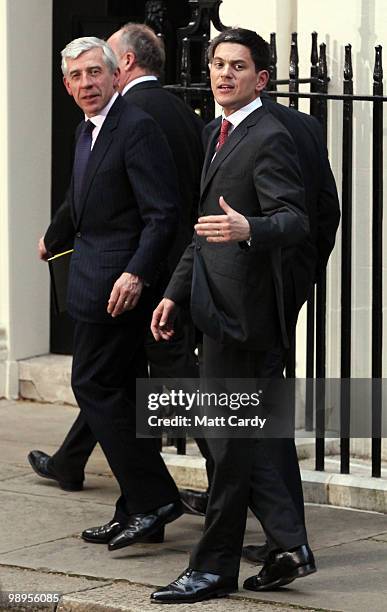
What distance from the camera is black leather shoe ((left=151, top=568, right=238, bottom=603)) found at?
18.6 ft

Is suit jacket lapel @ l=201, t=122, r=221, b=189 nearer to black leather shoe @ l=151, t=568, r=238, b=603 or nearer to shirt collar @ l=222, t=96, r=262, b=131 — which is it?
shirt collar @ l=222, t=96, r=262, b=131

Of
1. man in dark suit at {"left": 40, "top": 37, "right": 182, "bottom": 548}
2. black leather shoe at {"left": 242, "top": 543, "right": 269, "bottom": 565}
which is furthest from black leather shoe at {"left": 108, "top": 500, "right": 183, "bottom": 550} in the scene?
black leather shoe at {"left": 242, "top": 543, "right": 269, "bottom": 565}

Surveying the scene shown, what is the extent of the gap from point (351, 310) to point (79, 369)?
1.87 metres

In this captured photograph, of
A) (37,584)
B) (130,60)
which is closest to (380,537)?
(37,584)

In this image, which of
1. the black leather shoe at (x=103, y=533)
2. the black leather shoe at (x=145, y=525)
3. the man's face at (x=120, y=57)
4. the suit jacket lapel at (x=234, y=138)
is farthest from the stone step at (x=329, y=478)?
the suit jacket lapel at (x=234, y=138)

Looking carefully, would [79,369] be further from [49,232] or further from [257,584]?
[257,584]

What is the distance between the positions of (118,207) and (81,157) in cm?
29

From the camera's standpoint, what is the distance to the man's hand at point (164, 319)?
582 cm

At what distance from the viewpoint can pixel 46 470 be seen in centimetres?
769

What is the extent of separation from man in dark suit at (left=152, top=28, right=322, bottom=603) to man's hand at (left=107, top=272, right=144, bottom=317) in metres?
0.41

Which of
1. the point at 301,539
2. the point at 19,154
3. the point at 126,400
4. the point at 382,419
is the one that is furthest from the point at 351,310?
the point at 19,154

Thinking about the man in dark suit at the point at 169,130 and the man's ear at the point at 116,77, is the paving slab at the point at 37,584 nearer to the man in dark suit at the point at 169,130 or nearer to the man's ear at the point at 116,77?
the man in dark suit at the point at 169,130

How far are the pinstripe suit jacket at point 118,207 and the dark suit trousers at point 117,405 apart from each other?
0.10 metres

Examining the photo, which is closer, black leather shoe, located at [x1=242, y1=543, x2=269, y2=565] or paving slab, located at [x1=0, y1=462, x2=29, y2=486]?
black leather shoe, located at [x1=242, y1=543, x2=269, y2=565]
